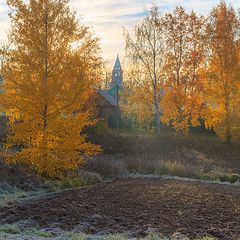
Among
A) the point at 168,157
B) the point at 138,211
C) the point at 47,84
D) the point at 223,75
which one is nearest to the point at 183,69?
the point at 223,75

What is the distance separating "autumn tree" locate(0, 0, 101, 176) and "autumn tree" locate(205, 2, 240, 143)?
15190 mm

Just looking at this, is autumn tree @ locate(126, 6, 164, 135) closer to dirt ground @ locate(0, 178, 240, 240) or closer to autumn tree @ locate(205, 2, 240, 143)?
autumn tree @ locate(205, 2, 240, 143)

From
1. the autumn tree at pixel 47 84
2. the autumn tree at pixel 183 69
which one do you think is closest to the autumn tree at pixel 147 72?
the autumn tree at pixel 183 69

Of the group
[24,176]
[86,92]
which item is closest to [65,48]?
[86,92]

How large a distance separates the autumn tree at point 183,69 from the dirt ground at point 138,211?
15.8 m

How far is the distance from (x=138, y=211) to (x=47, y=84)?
6.38 metres

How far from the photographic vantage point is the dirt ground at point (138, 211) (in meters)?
7.51

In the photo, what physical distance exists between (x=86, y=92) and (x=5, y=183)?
425cm

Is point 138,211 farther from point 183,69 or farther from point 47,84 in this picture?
point 183,69

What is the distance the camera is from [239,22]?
1107 inches

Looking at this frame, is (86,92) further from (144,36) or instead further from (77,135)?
(144,36)

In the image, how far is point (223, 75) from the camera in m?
27.4

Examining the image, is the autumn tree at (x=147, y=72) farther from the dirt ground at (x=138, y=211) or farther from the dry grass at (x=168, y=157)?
the dirt ground at (x=138, y=211)

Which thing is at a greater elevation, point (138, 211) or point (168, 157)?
point (138, 211)
